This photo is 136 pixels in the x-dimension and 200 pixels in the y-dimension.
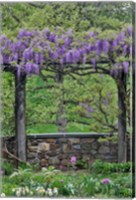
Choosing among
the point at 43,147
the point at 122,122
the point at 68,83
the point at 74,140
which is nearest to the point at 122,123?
the point at 122,122

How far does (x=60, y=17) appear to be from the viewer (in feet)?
11.9

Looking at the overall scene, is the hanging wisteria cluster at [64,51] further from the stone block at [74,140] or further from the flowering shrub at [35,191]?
the flowering shrub at [35,191]

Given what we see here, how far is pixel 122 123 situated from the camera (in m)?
3.60

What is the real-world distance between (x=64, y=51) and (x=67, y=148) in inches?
26.3

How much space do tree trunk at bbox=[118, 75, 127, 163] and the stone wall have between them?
37 millimetres

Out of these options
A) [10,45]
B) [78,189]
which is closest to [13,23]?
[10,45]

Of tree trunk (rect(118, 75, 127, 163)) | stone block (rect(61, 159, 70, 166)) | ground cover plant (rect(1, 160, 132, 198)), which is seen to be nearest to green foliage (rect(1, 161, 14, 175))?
ground cover plant (rect(1, 160, 132, 198))

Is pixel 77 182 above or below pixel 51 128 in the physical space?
below

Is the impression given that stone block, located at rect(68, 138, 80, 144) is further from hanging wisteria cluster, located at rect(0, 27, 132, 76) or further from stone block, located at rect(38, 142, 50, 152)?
hanging wisteria cluster, located at rect(0, 27, 132, 76)

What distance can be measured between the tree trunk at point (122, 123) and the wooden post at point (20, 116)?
658mm

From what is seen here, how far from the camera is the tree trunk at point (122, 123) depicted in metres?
3.58

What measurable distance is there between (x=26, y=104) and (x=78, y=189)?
69cm

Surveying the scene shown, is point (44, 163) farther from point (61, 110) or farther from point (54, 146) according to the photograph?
point (61, 110)

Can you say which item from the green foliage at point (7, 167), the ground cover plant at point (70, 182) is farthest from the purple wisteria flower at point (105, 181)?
the green foliage at point (7, 167)
